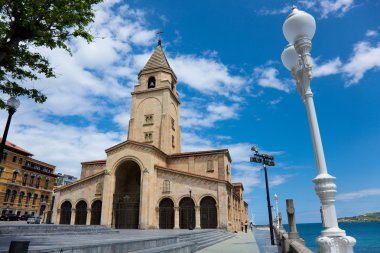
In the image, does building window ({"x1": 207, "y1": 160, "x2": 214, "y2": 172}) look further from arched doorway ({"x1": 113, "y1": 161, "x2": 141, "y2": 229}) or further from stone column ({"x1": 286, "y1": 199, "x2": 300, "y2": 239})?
stone column ({"x1": 286, "y1": 199, "x2": 300, "y2": 239})

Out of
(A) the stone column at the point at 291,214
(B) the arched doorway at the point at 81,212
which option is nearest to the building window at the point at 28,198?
(B) the arched doorway at the point at 81,212

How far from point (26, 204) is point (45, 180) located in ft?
25.2

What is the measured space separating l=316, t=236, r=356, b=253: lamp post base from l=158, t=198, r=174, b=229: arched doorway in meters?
28.2

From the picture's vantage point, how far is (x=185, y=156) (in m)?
37.8

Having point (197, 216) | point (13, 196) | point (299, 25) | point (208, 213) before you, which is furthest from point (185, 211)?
point (13, 196)

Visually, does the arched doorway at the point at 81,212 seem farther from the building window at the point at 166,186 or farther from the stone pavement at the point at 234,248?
the stone pavement at the point at 234,248

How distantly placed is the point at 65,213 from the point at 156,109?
66.3 feet

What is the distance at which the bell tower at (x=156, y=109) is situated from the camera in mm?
39250

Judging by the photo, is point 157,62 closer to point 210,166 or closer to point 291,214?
point 210,166

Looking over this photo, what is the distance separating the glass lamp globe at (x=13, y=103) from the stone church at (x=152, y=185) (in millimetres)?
20129

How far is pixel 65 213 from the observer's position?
3500cm

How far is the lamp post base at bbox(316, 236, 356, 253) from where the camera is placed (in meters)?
3.91

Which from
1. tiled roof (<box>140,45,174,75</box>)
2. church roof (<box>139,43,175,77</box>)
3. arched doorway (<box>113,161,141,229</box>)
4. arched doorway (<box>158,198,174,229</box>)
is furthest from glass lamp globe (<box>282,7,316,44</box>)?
tiled roof (<box>140,45,174,75</box>)

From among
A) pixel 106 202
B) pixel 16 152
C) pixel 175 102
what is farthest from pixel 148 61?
pixel 16 152
